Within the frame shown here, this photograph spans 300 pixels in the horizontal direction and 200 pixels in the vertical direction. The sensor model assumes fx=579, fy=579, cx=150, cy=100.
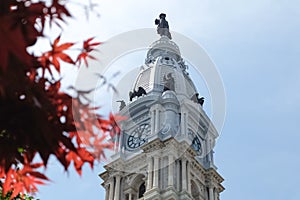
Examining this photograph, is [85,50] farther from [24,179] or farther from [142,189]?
[142,189]

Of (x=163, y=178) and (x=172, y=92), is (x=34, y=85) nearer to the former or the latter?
(x=163, y=178)

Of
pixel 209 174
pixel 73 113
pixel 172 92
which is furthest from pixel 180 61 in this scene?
pixel 73 113

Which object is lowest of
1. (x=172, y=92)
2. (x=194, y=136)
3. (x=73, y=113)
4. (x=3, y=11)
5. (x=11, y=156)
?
(x=11, y=156)

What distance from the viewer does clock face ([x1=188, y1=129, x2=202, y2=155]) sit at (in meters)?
52.4

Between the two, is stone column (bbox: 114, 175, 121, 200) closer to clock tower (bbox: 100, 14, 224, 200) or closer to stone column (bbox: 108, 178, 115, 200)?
clock tower (bbox: 100, 14, 224, 200)

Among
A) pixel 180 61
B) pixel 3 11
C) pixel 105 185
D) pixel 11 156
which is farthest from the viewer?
pixel 180 61

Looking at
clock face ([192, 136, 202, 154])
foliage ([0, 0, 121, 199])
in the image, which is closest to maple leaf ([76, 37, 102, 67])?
foliage ([0, 0, 121, 199])

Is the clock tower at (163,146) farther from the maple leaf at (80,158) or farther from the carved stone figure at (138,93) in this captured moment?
the maple leaf at (80,158)

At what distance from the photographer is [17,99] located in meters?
3.93

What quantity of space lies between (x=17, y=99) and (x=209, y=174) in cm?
4856

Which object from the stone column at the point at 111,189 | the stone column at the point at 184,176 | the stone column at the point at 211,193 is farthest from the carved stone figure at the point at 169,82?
the stone column at the point at 111,189

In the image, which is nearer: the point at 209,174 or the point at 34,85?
the point at 34,85

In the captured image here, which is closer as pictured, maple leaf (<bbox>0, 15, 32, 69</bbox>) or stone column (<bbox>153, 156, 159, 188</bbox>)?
maple leaf (<bbox>0, 15, 32, 69</bbox>)

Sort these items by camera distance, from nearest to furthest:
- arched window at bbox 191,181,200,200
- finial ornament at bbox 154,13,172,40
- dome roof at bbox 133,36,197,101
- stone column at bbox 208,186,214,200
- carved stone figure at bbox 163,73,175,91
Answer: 1. arched window at bbox 191,181,200,200
2. stone column at bbox 208,186,214,200
3. carved stone figure at bbox 163,73,175,91
4. dome roof at bbox 133,36,197,101
5. finial ornament at bbox 154,13,172,40
